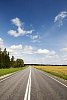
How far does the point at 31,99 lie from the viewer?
9422mm

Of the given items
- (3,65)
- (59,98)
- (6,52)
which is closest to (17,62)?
(6,52)

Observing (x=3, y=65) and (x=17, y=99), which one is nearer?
(x=17, y=99)

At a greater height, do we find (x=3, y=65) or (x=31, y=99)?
(x=3, y=65)

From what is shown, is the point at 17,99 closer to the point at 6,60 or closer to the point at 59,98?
the point at 59,98

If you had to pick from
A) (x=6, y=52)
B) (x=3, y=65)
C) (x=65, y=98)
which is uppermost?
(x=6, y=52)

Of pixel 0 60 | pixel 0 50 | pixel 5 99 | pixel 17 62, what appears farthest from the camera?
pixel 17 62

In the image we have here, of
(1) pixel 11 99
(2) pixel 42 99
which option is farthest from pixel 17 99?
(2) pixel 42 99

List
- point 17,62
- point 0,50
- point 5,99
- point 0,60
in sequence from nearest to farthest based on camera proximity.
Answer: point 5,99 < point 0,60 < point 0,50 < point 17,62

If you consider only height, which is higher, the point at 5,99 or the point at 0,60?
the point at 0,60

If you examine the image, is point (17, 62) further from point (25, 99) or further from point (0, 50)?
point (25, 99)

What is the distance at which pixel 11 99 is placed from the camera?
9.35 m

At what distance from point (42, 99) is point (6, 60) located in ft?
356

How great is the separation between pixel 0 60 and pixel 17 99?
97491 millimetres

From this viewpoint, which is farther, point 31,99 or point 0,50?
point 0,50
